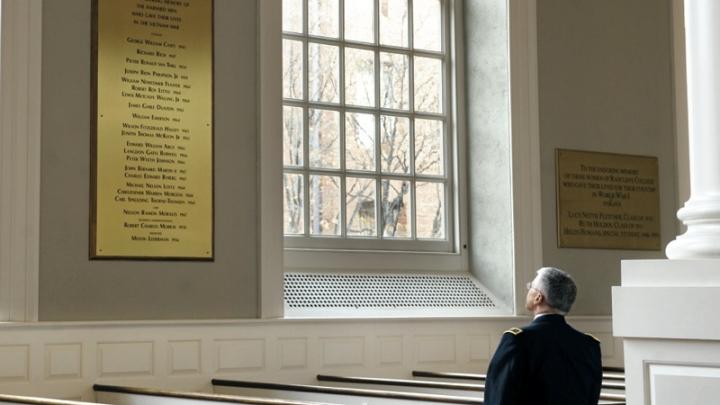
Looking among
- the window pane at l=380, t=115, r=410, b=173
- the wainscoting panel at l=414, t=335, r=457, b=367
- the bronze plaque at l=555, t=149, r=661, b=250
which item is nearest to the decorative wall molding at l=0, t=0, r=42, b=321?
the wainscoting panel at l=414, t=335, r=457, b=367

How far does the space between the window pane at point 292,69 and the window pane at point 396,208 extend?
2.98ft

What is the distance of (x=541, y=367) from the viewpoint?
3.86 m

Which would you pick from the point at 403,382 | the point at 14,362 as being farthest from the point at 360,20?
the point at 14,362

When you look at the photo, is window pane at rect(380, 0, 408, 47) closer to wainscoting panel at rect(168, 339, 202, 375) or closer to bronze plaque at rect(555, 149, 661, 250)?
bronze plaque at rect(555, 149, 661, 250)

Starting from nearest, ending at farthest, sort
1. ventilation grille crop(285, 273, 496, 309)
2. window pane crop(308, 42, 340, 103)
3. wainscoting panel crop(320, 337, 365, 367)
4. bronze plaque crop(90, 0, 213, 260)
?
bronze plaque crop(90, 0, 213, 260) < wainscoting panel crop(320, 337, 365, 367) < ventilation grille crop(285, 273, 496, 309) < window pane crop(308, 42, 340, 103)

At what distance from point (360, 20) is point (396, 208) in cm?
131

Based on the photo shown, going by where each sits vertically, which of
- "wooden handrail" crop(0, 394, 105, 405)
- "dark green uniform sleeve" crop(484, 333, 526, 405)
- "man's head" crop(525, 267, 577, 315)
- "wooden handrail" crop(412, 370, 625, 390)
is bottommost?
"wooden handrail" crop(412, 370, 625, 390)

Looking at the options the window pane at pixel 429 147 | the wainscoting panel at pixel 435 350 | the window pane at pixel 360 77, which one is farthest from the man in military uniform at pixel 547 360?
the window pane at pixel 429 147

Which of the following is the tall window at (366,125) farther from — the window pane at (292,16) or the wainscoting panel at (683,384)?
the wainscoting panel at (683,384)

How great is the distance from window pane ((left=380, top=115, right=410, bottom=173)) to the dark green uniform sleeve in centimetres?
411

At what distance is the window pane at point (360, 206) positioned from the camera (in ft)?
25.2

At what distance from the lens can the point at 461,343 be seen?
731 cm

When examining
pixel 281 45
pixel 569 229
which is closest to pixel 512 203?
pixel 569 229

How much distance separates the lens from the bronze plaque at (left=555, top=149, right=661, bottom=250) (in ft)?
25.7
